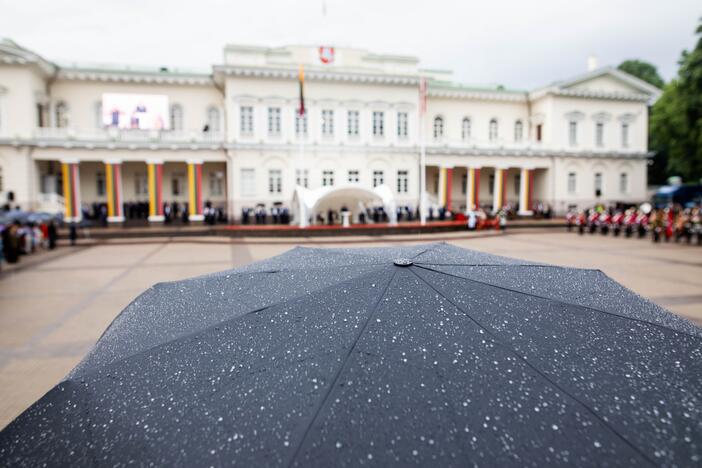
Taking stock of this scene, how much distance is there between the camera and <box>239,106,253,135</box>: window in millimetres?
32406

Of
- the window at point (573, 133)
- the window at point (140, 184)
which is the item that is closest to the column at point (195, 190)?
the window at point (140, 184)

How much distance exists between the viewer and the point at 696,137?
3238cm

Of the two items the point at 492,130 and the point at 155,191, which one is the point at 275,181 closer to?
the point at 155,191

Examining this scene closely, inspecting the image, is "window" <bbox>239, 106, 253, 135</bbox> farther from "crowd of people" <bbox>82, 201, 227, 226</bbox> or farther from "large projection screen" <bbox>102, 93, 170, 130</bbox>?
"crowd of people" <bbox>82, 201, 227, 226</bbox>

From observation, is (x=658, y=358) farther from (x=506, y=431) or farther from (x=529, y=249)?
(x=529, y=249)

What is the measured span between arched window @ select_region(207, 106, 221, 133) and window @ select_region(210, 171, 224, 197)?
145 inches

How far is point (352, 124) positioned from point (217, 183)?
1252cm

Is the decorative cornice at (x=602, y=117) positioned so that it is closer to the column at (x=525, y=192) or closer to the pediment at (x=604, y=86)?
the pediment at (x=604, y=86)

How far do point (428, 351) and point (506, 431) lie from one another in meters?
0.40

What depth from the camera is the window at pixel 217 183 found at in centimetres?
3575

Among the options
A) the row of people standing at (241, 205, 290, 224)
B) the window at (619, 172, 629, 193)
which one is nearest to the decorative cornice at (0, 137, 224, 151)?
the row of people standing at (241, 205, 290, 224)

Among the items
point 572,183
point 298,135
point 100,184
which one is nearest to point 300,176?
point 298,135

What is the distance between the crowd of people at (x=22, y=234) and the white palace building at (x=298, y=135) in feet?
35.8

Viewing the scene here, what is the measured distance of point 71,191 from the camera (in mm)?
29547
